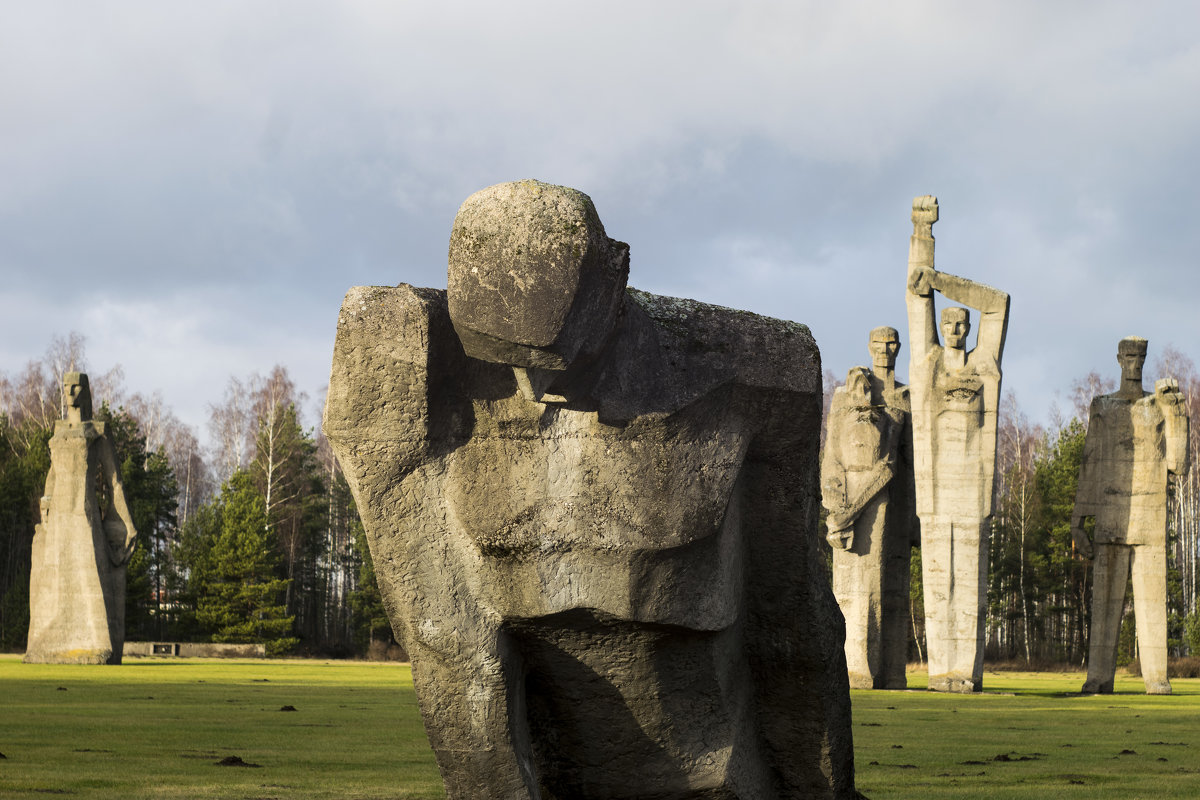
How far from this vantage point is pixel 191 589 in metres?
41.3

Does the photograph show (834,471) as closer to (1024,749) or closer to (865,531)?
(865,531)

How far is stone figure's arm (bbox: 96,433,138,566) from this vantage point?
882 inches

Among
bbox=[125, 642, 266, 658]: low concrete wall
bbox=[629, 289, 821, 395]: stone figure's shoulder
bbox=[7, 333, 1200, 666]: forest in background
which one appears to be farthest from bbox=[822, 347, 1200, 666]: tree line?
bbox=[629, 289, 821, 395]: stone figure's shoulder

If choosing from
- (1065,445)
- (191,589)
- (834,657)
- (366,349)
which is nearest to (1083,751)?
(834,657)

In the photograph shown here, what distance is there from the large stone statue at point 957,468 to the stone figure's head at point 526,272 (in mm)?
13806

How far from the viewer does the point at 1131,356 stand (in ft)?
55.1

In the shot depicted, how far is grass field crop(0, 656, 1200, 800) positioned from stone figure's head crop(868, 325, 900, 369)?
5.39m

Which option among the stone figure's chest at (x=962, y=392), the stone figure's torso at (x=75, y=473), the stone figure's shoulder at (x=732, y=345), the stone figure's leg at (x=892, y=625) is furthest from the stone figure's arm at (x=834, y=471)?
the stone figure's shoulder at (x=732, y=345)

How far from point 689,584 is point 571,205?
3.71 feet

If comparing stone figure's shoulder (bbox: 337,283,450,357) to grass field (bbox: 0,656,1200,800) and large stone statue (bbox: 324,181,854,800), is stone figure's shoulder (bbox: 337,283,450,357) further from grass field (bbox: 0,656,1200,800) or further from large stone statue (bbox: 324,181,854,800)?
grass field (bbox: 0,656,1200,800)

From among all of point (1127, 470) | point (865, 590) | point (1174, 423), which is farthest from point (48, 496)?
point (1174, 423)

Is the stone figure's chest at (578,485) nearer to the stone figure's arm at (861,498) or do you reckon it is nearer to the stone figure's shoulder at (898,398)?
the stone figure's arm at (861,498)

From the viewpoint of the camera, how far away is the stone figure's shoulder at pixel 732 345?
3746 millimetres

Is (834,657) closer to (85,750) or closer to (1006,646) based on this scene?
(85,750)
